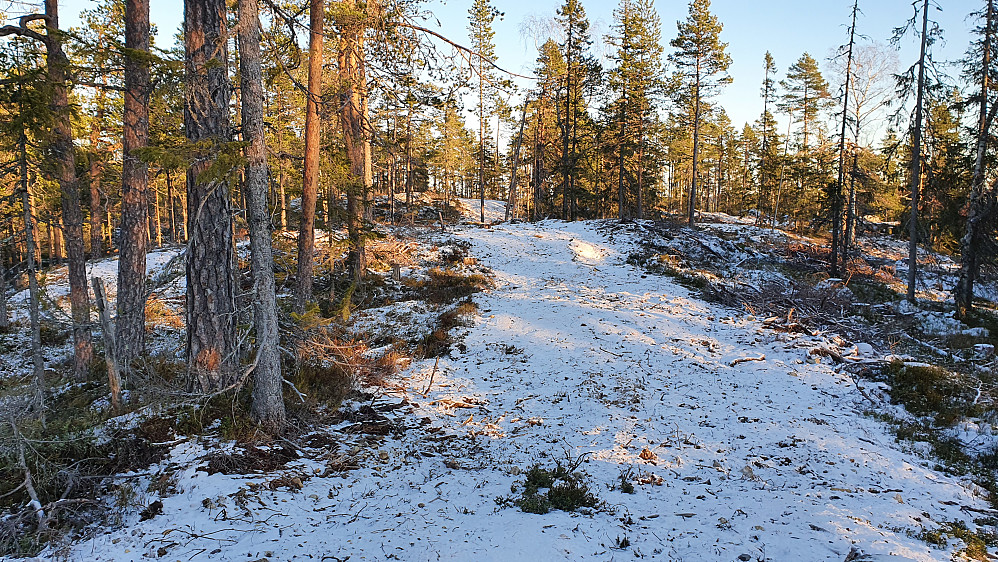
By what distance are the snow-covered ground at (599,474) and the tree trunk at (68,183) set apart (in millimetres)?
6017

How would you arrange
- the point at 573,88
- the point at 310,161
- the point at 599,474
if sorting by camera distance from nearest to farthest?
1. the point at 599,474
2. the point at 310,161
3. the point at 573,88

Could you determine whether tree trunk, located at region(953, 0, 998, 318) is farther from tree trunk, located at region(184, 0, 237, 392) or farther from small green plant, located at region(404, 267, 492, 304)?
tree trunk, located at region(184, 0, 237, 392)

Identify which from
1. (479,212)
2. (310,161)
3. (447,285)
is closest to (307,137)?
(310,161)

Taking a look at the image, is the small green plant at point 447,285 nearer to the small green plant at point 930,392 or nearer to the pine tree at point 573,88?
the small green plant at point 930,392

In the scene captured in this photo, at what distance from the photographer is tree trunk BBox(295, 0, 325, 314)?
9398mm

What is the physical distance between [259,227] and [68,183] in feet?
22.6

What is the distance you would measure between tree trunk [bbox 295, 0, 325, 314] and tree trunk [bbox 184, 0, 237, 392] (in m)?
2.93

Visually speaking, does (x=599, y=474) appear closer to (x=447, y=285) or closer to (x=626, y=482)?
(x=626, y=482)

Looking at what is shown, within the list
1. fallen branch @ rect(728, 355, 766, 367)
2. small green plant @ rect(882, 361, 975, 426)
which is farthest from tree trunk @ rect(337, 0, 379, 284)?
small green plant @ rect(882, 361, 975, 426)

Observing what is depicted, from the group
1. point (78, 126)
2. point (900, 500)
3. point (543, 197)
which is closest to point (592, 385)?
point (900, 500)

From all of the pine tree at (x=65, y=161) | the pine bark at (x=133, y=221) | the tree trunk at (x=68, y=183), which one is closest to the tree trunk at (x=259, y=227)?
the pine tree at (x=65, y=161)

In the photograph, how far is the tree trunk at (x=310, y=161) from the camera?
370 inches

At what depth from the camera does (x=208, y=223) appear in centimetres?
617

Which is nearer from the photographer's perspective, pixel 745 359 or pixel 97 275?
pixel 745 359
